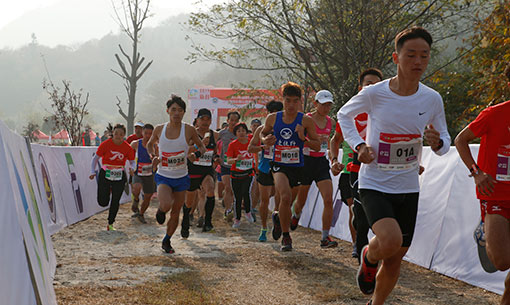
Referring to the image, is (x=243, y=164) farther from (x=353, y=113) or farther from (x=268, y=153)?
(x=353, y=113)

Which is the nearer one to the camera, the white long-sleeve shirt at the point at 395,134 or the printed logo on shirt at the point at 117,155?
the white long-sleeve shirt at the point at 395,134

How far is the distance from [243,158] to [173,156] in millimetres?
3620

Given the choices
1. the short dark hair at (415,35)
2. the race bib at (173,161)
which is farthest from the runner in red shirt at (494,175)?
the race bib at (173,161)

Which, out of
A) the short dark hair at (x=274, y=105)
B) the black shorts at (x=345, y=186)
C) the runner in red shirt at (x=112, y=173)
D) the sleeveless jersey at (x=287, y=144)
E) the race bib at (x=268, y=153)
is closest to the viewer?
the sleeveless jersey at (x=287, y=144)

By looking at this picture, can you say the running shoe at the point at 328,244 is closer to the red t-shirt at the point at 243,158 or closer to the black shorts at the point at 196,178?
the black shorts at the point at 196,178

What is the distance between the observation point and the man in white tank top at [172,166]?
794cm

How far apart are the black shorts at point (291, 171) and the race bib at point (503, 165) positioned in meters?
3.64

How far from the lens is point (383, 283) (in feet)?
13.4

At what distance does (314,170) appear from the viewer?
Answer: 809 cm

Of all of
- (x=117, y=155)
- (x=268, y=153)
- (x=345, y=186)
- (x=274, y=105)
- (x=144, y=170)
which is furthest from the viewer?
(x=144, y=170)

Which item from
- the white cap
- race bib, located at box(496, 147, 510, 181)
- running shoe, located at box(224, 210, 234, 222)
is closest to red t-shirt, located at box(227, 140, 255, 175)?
running shoe, located at box(224, 210, 234, 222)

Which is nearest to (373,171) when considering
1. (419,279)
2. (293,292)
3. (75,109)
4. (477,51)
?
(293,292)

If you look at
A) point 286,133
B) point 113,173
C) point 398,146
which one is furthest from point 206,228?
point 398,146

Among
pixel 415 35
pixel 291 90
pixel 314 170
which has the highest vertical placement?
pixel 415 35
